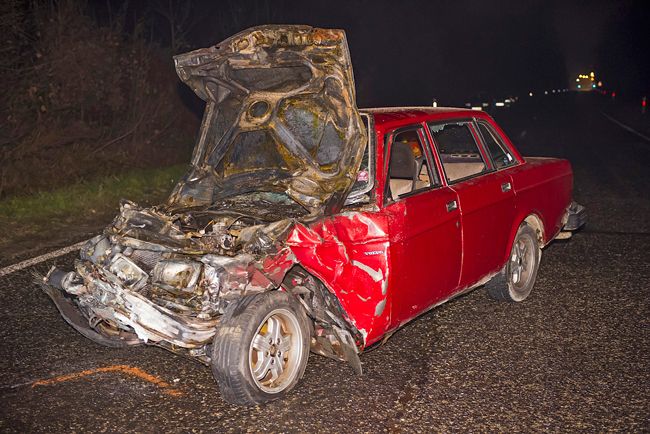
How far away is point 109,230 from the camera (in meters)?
4.56

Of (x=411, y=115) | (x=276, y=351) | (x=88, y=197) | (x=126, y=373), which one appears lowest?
(x=88, y=197)

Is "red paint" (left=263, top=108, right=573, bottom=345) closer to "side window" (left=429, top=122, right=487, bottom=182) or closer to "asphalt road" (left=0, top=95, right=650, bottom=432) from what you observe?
"side window" (left=429, top=122, right=487, bottom=182)

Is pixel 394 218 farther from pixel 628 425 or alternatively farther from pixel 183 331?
pixel 628 425

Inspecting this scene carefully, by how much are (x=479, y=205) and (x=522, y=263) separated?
1.15 metres

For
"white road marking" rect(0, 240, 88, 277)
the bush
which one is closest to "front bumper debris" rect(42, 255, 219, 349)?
"white road marking" rect(0, 240, 88, 277)

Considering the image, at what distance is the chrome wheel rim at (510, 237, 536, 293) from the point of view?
595 cm

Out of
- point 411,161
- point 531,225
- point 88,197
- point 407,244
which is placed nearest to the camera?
point 407,244

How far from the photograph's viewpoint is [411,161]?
5164 millimetres

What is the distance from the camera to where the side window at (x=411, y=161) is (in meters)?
5.04

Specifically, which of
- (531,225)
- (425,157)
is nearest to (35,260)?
(425,157)

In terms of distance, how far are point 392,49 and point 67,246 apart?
47.8m

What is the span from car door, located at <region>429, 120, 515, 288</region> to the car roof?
7cm

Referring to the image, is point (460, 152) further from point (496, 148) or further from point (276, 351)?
point (276, 351)

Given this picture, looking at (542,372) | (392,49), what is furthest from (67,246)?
(392,49)
